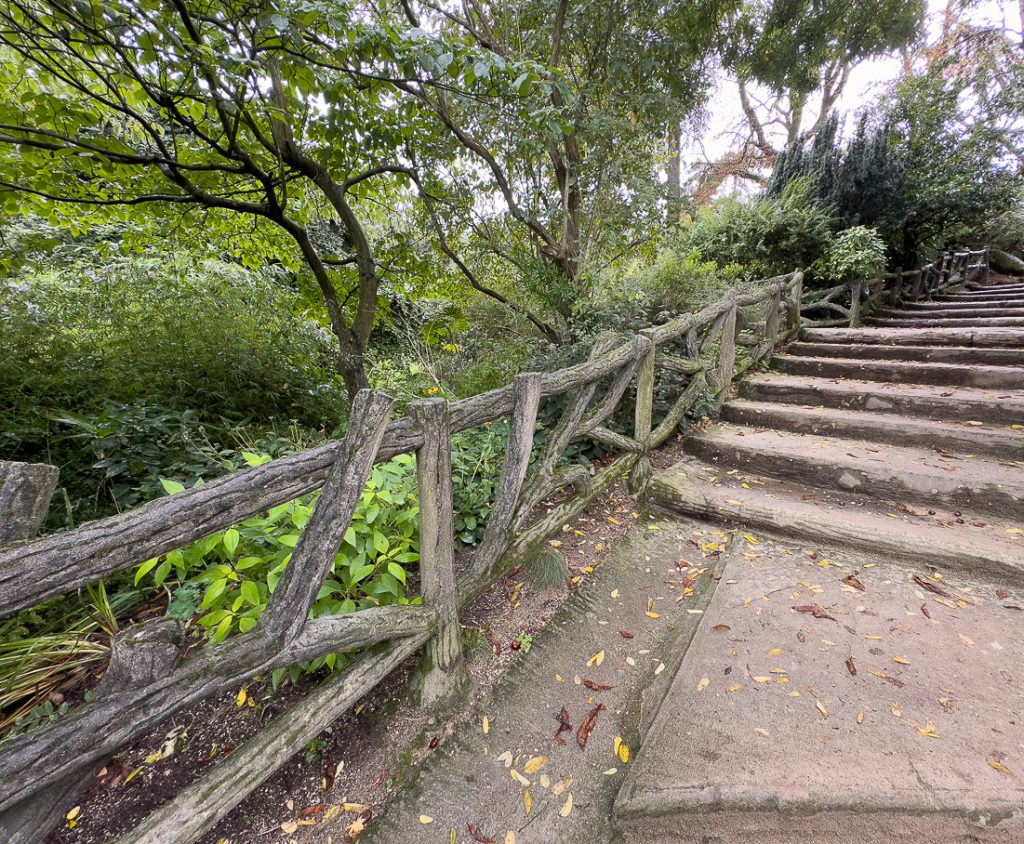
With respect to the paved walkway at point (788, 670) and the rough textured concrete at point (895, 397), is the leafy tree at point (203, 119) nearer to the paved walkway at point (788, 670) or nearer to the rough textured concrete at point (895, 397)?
the paved walkway at point (788, 670)

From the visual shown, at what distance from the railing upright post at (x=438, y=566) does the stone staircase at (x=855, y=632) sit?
81 centimetres

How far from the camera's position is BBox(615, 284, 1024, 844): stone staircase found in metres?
1.36

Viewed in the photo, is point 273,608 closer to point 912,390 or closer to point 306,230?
point 306,230

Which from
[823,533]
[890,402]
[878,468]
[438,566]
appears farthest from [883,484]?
[438,566]

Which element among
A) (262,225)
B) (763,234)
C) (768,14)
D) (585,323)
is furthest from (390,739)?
(768,14)

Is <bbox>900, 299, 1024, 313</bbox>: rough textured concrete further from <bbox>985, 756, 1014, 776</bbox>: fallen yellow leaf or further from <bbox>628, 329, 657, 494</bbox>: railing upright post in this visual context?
<bbox>985, 756, 1014, 776</bbox>: fallen yellow leaf

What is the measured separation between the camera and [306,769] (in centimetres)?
160

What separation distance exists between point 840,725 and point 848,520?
1594 mm

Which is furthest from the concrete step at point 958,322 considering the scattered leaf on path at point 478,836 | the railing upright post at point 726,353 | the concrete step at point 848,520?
the scattered leaf on path at point 478,836

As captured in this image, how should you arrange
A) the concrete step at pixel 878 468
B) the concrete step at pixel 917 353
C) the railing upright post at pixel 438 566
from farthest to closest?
the concrete step at pixel 917 353 < the concrete step at pixel 878 468 < the railing upright post at pixel 438 566

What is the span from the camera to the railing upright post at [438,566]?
175 centimetres

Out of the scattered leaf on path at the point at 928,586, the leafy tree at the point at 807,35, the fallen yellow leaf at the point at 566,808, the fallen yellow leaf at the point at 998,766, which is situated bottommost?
the fallen yellow leaf at the point at 566,808

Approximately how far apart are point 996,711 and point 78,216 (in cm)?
606

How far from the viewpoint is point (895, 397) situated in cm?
392
